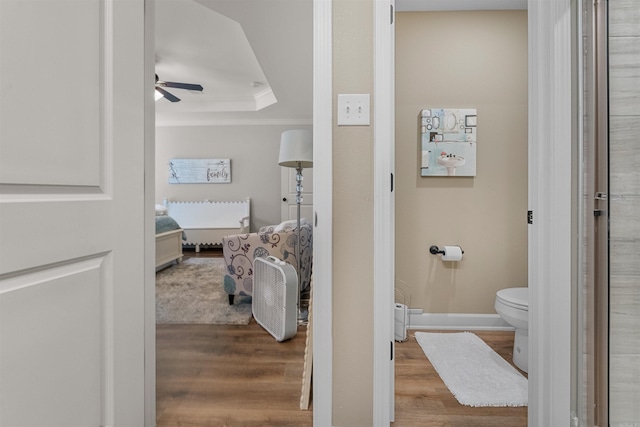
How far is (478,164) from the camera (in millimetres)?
2186

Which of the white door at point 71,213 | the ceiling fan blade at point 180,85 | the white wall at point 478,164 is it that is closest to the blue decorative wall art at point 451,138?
the white wall at point 478,164

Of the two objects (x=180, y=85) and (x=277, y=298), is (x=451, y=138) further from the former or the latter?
(x=180, y=85)

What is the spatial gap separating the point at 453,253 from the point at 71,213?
2.18 meters

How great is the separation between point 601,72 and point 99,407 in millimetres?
1801

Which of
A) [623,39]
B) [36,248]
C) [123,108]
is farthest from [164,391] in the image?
[623,39]

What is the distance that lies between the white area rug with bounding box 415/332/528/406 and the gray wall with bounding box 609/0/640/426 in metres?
0.55

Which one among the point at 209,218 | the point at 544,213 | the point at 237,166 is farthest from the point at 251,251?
the point at 237,166

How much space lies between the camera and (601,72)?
3.01 ft

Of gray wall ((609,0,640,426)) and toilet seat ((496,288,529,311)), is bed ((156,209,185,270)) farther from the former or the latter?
gray wall ((609,0,640,426))

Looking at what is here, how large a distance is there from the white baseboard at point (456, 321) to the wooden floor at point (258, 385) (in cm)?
9

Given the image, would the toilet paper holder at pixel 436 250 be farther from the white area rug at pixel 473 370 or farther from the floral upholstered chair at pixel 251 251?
the floral upholstered chair at pixel 251 251

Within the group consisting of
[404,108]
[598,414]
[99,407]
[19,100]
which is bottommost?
[598,414]

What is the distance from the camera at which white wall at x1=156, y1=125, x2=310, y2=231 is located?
223 inches

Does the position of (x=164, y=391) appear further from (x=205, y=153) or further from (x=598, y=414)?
(x=205, y=153)
